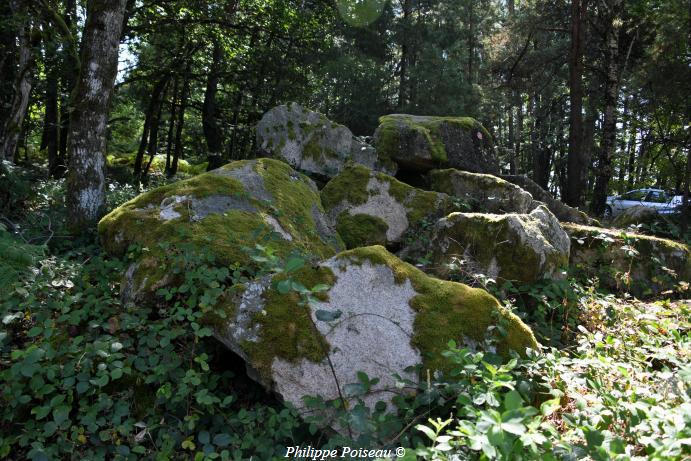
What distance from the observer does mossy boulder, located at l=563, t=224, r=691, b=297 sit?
580 cm

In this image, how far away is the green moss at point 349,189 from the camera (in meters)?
6.43

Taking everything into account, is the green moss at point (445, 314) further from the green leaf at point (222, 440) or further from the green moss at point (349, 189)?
the green moss at point (349, 189)

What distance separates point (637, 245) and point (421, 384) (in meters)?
4.90

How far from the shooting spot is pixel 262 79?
14141mm

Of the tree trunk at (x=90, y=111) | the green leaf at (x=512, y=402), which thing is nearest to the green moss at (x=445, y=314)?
the green leaf at (x=512, y=402)

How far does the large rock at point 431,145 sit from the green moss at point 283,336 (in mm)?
5422

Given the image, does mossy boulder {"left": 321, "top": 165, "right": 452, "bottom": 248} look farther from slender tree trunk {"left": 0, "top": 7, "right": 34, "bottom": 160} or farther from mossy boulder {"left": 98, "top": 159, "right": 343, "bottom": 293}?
slender tree trunk {"left": 0, "top": 7, "right": 34, "bottom": 160}

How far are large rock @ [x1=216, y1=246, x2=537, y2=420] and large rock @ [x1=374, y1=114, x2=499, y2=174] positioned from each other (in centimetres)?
499

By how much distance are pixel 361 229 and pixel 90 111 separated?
3.74 m

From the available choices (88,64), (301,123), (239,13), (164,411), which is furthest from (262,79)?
(164,411)

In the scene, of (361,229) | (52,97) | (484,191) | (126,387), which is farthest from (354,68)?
(126,387)

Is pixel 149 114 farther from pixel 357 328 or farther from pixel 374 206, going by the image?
pixel 357 328

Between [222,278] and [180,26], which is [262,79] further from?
[222,278]

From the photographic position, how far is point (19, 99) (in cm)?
743
